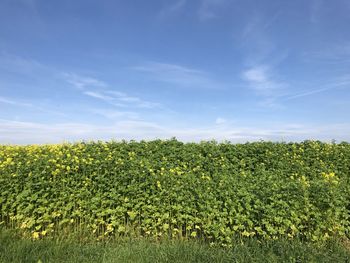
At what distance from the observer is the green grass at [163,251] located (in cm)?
458

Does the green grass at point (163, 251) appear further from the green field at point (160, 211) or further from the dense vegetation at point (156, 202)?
the dense vegetation at point (156, 202)

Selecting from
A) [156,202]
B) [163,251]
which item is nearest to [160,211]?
[156,202]

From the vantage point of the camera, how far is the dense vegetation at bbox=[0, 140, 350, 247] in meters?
5.34

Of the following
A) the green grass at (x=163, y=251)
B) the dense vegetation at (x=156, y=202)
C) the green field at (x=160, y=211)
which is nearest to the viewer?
the green grass at (x=163, y=251)

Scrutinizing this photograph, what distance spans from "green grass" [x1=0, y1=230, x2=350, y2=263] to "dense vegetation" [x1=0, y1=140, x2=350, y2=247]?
0.22 meters

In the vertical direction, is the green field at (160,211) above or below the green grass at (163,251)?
above

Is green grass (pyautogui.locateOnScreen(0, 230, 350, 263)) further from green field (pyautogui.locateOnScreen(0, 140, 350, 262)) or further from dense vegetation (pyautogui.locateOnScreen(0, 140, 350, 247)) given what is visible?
dense vegetation (pyautogui.locateOnScreen(0, 140, 350, 247))

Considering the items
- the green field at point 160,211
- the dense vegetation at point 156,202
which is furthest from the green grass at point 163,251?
the dense vegetation at point 156,202

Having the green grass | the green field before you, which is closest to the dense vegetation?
the green field

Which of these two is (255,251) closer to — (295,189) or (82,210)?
(295,189)

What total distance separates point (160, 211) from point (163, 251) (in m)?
0.80

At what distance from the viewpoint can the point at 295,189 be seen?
571 centimetres

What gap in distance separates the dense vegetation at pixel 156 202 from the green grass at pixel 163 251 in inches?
8.5

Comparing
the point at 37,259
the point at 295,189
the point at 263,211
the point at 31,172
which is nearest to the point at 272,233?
the point at 263,211
